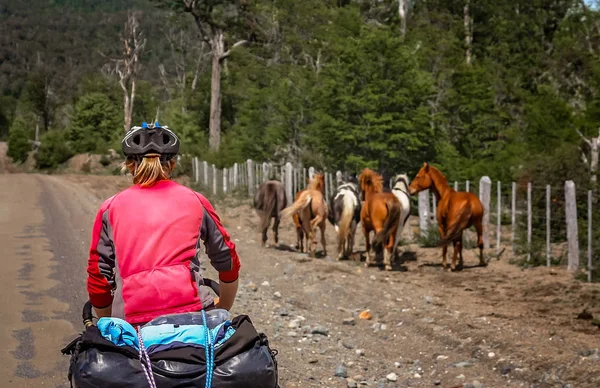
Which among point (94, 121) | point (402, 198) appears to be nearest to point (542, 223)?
point (402, 198)

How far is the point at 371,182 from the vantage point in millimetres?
15969

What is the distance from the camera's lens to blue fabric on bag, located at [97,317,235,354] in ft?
10.6

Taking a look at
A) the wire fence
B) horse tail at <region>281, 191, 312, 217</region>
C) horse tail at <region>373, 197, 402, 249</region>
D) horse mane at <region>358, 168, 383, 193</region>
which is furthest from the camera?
horse mane at <region>358, 168, 383, 193</region>

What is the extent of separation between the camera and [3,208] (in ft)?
68.3

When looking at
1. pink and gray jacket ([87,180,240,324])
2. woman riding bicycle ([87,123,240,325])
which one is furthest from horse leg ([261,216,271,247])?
pink and gray jacket ([87,180,240,324])

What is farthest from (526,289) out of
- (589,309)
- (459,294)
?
(589,309)

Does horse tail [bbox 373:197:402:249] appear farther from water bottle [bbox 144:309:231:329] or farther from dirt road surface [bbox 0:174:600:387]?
water bottle [bbox 144:309:231:329]

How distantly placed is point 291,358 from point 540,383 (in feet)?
7.88

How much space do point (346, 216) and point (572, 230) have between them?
4.20m

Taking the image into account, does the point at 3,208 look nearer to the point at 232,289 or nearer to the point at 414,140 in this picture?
the point at 414,140

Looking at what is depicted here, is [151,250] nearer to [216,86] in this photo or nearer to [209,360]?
[209,360]

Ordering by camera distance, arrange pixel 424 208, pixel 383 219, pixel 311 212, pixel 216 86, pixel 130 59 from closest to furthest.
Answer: pixel 383 219 < pixel 311 212 < pixel 424 208 < pixel 216 86 < pixel 130 59

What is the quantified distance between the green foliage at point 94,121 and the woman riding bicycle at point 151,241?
5939 centimetres

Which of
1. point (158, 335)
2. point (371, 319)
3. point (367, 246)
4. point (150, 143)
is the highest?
point (150, 143)
